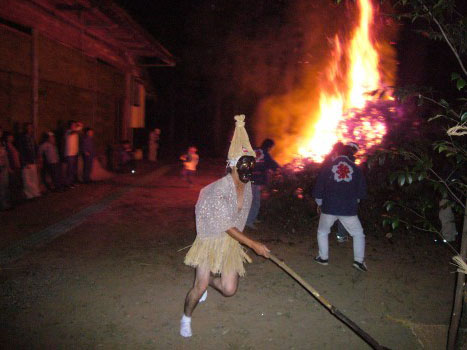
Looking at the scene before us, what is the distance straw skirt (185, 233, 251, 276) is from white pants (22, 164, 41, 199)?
6.56m

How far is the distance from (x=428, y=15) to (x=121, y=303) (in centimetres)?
376

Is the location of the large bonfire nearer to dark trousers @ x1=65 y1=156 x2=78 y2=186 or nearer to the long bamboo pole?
the long bamboo pole

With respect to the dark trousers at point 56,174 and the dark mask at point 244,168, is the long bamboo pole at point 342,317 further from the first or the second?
the dark trousers at point 56,174

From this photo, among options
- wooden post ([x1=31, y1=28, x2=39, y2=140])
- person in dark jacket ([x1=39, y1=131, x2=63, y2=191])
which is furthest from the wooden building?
person in dark jacket ([x1=39, y1=131, x2=63, y2=191])

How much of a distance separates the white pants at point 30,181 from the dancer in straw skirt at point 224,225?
21.6 feet

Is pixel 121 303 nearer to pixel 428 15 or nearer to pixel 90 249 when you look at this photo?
pixel 90 249

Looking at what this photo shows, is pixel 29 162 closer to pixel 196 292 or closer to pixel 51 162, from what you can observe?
pixel 51 162

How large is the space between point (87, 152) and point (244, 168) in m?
8.82

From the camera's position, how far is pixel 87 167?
11.5 meters

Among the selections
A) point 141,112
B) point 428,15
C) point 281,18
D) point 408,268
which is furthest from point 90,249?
point 281,18

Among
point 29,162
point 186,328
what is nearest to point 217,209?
point 186,328

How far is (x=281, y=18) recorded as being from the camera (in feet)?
60.0

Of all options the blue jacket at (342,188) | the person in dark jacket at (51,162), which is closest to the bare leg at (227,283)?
the blue jacket at (342,188)

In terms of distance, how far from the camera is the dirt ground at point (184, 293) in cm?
360
